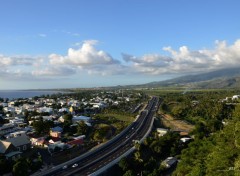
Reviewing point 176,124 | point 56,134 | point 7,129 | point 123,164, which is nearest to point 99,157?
point 123,164

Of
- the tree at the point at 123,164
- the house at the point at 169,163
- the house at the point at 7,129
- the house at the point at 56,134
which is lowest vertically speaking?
the house at the point at 169,163

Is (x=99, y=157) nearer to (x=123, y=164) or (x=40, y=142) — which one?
(x=123, y=164)

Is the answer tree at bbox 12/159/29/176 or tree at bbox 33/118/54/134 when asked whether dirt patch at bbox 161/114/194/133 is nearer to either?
tree at bbox 33/118/54/134

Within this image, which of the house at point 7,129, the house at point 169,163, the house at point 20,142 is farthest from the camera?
the house at point 7,129

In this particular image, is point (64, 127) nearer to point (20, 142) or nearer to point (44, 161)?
point (20, 142)

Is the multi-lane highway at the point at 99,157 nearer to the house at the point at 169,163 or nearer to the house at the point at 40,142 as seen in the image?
the house at the point at 169,163

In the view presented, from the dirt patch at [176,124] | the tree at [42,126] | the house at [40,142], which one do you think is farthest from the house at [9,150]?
the dirt patch at [176,124]

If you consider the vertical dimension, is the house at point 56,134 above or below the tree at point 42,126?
below

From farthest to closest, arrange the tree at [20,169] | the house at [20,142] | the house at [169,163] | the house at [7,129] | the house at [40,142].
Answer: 1. the house at [7,129]
2. the house at [40,142]
3. the house at [20,142]
4. the house at [169,163]
5. the tree at [20,169]
